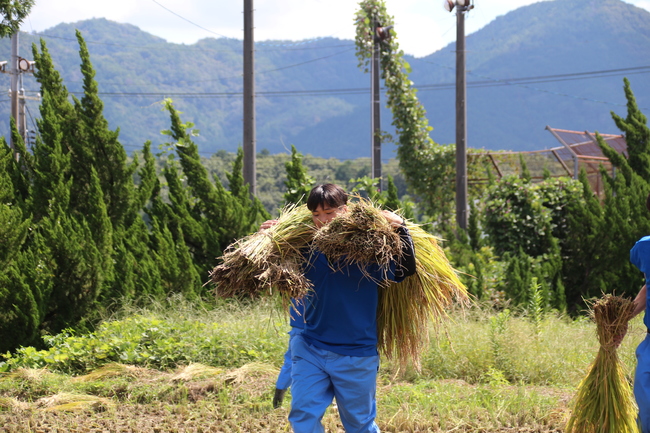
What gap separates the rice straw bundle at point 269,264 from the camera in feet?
9.98

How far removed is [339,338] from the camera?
10.2ft

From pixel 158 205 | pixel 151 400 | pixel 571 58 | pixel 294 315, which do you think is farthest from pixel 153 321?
pixel 571 58

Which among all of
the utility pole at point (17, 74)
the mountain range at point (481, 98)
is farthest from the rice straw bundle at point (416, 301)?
the mountain range at point (481, 98)

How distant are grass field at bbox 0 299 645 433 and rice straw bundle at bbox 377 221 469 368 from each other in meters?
0.26

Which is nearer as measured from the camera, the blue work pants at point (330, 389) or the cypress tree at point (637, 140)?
the blue work pants at point (330, 389)

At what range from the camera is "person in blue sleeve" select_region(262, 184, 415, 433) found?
3115mm

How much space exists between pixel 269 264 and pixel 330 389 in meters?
0.67

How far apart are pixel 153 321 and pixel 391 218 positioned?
11.8ft

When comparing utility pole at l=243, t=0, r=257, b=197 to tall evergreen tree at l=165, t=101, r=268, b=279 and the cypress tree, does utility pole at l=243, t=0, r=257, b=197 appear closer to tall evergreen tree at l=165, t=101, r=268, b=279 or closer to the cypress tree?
tall evergreen tree at l=165, t=101, r=268, b=279

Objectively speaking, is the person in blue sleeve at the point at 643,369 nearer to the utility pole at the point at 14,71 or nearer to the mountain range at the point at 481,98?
the utility pole at the point at 14,71

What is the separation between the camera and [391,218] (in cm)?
317

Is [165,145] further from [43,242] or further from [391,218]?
[391,218]

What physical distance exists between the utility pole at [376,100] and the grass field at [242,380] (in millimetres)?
8580

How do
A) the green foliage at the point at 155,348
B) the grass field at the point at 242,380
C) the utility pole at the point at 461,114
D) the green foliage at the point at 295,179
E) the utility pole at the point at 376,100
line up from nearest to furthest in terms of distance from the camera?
the grass field at the point at 242,380 → the green foliage at the point at 155,348 → the green foliage at the point at 295,179 → the utility pole at the point at 461,114 → the utility pole at the point at 376,100
